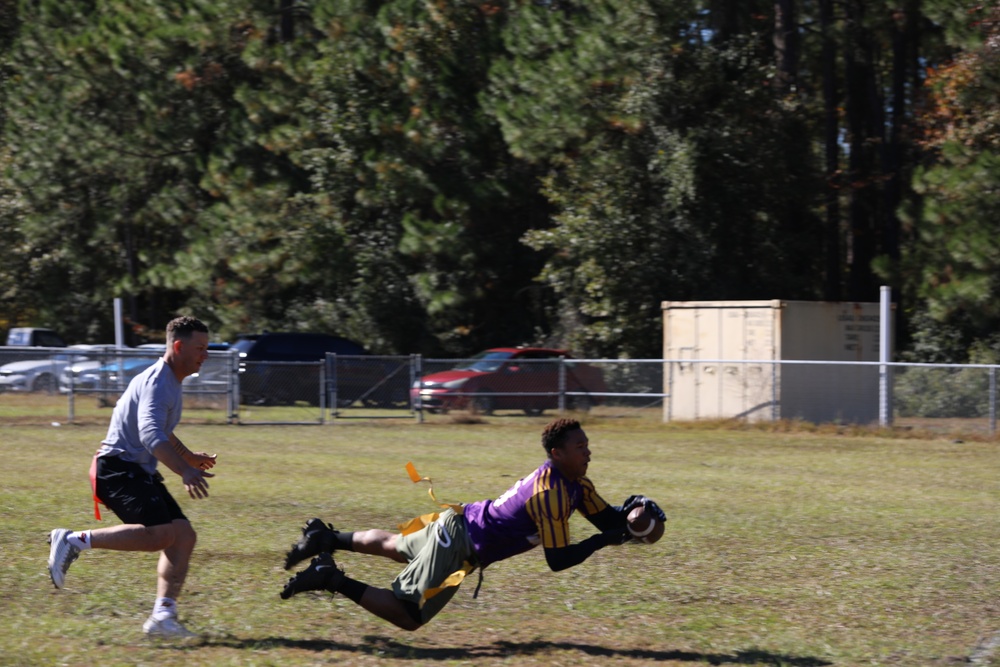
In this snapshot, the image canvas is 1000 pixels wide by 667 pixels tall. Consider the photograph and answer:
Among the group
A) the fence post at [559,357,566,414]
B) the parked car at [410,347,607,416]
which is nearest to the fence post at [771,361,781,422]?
the parked car at [410,347,607,416]

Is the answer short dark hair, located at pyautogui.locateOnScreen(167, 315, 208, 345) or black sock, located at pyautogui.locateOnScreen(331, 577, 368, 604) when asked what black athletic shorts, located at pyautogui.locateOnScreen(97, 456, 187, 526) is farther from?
black sock, located at pyautogui.locateOnScreen(331, 577, 368, 604)

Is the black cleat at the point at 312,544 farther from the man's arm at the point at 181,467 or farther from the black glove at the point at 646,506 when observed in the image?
the black glove at the point at 646,506

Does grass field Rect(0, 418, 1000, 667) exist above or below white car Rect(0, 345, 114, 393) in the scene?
below

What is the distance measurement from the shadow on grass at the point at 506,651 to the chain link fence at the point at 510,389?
16.8 meters

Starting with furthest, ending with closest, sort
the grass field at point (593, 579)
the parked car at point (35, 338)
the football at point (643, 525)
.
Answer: the parked car at point (35, 338), the grass field at point (593, 579), the football at point (643, 525)

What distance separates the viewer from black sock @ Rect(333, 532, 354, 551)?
7168 millimetres

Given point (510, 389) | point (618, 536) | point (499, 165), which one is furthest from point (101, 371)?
point (618, 536)

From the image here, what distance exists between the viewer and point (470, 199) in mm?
33594

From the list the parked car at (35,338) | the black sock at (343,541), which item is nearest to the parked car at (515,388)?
the parked car at (35,338)

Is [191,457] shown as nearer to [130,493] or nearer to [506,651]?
[130,493]

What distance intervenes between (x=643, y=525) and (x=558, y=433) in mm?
635

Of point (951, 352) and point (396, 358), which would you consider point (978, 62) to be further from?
point (396, 358)

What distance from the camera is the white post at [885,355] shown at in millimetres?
23219

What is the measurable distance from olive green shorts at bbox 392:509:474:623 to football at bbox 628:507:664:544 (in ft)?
2.96
